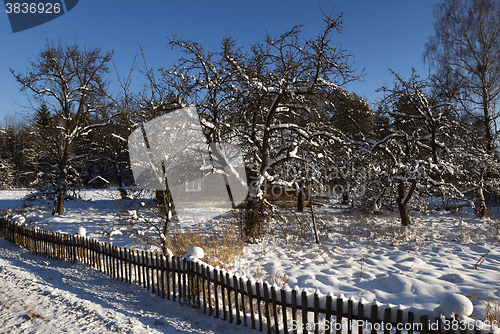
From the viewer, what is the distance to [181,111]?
702 centimetres

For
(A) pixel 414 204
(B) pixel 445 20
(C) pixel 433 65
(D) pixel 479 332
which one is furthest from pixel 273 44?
(C) pixel 433 65

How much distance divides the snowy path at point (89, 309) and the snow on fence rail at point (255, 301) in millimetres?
225

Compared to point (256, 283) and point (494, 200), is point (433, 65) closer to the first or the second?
point (494, 200)

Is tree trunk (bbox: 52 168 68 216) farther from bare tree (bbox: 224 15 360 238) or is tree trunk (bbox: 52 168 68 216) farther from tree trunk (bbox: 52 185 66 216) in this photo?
bare tree (bbox: 224 15 360 238)

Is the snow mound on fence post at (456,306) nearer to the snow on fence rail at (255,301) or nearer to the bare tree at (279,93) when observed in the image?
the snow on fence rail at (255,301)

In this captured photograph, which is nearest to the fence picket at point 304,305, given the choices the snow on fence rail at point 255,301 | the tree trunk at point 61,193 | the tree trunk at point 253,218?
the snow on fence rail at point 255,301

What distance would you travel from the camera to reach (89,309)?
3.82m

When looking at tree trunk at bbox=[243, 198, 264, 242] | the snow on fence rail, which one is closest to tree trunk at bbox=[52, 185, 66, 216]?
the snow on fence rail

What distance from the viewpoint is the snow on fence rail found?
279cm

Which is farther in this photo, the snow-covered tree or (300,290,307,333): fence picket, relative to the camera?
the snow-covered tree

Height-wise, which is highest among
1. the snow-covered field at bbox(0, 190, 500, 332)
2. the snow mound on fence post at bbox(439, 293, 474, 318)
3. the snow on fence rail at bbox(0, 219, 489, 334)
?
the snow mound on fence post at bbox(439, 293, 474, 318)

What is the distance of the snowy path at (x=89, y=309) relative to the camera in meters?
3.43

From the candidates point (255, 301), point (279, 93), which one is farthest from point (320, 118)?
point (255, 301)

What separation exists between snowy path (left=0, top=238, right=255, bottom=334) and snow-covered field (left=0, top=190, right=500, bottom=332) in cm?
3
